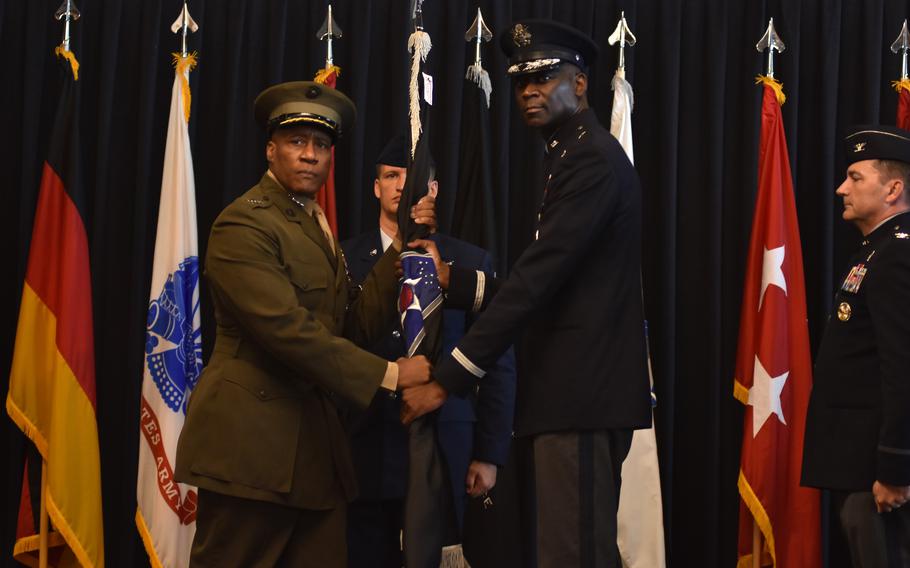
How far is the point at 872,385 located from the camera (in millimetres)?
2930

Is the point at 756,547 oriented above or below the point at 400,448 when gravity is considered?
below

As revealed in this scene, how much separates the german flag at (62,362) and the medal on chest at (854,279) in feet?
8.88

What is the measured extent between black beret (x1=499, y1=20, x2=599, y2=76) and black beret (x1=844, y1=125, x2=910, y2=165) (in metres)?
1.03

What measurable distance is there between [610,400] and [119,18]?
298 cm

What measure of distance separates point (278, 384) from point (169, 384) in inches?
55.0

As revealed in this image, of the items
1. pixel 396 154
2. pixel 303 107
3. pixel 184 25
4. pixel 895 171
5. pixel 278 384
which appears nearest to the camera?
pixel 278 384

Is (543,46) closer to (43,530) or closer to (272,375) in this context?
(272,375)

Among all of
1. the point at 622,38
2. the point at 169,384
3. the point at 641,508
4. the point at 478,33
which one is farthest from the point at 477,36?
the point at 641,508

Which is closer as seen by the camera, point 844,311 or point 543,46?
point 543,46

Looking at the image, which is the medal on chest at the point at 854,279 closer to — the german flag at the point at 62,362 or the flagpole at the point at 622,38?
the flagpole at the point at 622,38

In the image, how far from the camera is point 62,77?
428 cm

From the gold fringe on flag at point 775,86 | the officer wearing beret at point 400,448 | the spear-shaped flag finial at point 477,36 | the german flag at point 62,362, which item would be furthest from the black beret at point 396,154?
the gold fringe on flag at point 775,86

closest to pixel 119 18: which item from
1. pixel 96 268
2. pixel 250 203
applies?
pixel 96 268

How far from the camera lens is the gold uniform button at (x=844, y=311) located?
118 inches
